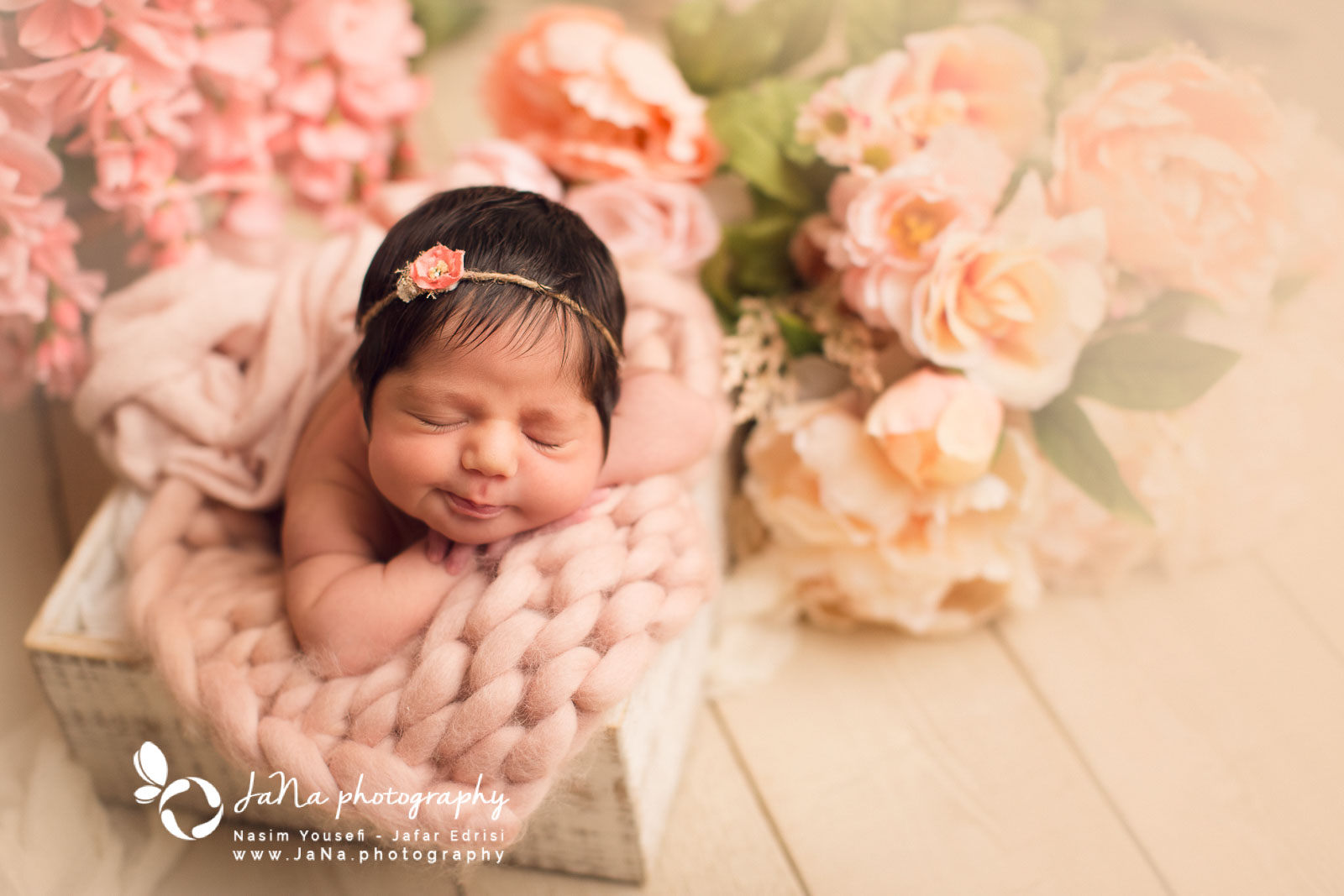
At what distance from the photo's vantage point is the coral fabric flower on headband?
704mm

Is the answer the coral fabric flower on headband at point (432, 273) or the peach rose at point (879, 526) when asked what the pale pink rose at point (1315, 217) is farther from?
the coral fabric flower on headband at point (432, 273)

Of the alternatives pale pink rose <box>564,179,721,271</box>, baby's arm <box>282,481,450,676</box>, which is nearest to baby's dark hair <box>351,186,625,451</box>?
baby's arm <box>282,481,450,676</box>

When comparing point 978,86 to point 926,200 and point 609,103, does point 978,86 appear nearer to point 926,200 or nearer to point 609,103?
point 926,200

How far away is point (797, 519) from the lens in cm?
99

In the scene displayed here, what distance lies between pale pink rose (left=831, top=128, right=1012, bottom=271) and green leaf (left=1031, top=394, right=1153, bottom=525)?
186mm

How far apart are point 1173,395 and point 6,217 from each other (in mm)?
967

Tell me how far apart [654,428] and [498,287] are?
183 millimetres

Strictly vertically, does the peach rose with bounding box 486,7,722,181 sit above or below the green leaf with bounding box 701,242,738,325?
above

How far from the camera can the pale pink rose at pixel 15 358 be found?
0.94m

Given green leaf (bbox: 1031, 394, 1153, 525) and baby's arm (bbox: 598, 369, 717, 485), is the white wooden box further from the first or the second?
green leaf (bbox: 1031, 394, 1153, 525)

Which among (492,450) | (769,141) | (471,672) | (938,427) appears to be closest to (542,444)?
(492,450)

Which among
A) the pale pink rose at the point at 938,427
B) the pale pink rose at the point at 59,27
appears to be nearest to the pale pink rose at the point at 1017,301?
the pale pink rose at the point at 938,427

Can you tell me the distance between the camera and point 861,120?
92cm

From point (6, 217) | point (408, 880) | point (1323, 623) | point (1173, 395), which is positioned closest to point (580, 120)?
point (6, 217)
